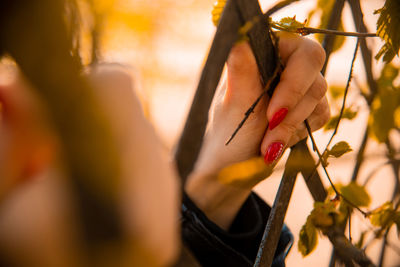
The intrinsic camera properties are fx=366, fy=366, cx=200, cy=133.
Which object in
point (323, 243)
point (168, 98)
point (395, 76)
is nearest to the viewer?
point (395, 76)

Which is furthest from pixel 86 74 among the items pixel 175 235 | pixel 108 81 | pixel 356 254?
pixel 356 254

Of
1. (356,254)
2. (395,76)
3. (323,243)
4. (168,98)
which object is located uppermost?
(395,76)

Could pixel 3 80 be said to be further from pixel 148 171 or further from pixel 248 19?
pixel 248 19

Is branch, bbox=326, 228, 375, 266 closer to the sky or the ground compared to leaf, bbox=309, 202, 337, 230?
closer to the ground

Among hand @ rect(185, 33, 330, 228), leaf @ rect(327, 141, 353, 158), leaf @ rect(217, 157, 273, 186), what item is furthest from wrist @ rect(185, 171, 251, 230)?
leaf @ rect(327, 141, 353, 158)

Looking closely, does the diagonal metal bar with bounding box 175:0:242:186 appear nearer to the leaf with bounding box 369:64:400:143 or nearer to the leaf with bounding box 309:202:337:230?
the leaf with bounding box 309:202:337:230

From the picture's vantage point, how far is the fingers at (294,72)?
1.61 ft

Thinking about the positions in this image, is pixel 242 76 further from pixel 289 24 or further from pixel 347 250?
pixel 347 250

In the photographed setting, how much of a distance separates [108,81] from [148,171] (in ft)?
0.21

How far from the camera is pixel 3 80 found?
0.26 m

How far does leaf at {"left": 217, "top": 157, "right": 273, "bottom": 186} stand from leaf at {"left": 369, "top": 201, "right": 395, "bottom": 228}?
174 millimetres

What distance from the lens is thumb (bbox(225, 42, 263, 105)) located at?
0.46 meters

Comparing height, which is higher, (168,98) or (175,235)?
(175,235)

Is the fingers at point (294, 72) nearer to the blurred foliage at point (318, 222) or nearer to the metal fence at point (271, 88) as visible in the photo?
the metal fence at point (271, 88)
